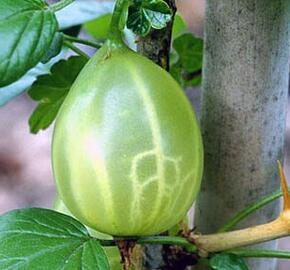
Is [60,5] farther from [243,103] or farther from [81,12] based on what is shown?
[81,12]

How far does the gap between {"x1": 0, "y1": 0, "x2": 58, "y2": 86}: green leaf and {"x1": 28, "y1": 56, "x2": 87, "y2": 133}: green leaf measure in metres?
0.20

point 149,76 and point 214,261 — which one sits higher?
point 149,76

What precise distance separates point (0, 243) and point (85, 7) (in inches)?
14.8

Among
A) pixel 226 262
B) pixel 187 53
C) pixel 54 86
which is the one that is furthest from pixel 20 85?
pixel 226 262

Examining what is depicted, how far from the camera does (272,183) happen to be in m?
0.58

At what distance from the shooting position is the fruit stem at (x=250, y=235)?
0.48 metres

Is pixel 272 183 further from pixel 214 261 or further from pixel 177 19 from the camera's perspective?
pixel 177 19

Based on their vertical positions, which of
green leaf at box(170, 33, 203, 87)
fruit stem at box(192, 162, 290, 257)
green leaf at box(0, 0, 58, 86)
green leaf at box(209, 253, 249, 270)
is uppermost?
green leaf at box(0, 0, 58, 86)

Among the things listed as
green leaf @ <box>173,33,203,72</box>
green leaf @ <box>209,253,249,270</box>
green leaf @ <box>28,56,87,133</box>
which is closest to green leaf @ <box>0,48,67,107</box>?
green leaf @ <box>28,56,87,133</box>

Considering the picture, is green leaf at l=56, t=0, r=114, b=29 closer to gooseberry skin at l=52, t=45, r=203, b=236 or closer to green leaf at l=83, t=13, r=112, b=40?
green leaf at l=83, t=13, r=112, b=40

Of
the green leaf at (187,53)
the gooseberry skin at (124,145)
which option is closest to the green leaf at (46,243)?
the gooseberry skin at (124,145)

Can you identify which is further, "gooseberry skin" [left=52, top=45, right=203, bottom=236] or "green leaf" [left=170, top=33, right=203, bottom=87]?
"green leaf" [left=170, top=33, right=203, bottom=87]

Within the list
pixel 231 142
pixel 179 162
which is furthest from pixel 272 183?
pixel 179 162

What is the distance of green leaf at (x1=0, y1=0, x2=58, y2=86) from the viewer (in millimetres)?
412
